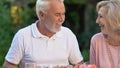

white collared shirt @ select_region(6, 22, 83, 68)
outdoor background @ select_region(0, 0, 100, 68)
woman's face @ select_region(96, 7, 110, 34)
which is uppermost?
woman's face @ select_region(96, 7, 110, 34)

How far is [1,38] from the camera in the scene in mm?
8070

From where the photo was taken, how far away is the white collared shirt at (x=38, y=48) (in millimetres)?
4582

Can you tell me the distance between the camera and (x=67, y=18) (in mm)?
11383

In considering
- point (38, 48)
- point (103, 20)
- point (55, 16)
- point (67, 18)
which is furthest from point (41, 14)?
point (67, 18)

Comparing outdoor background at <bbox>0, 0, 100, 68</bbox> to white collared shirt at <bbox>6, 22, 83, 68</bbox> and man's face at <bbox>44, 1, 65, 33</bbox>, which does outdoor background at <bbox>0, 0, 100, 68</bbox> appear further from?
man's face at <bbox>44, 1, 65, 33</bbox>

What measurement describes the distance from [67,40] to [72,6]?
6849mm

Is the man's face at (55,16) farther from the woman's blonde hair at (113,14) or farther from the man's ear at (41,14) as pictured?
the woman's blonde hair at (113,14)

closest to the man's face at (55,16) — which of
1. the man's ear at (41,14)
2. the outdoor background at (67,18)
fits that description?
the man's ear at (41,14)

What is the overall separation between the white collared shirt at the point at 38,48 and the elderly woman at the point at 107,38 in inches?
10.4

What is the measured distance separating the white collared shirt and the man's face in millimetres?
151

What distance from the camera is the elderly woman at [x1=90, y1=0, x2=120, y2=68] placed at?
14.7 feet

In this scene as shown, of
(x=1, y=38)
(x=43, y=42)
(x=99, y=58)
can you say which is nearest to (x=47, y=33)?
(x=43, y=42)

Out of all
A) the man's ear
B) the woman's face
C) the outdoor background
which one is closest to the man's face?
the man's ear

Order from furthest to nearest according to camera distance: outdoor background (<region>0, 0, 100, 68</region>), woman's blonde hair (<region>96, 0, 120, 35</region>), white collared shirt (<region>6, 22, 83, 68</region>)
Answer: outdoor background (<region>0, 0, 100, 68</region>), white collared shirt (<region>6, 22, 83, 68</region>), woman's blonde hair (<region>96, 0, 120, 35</region>)
